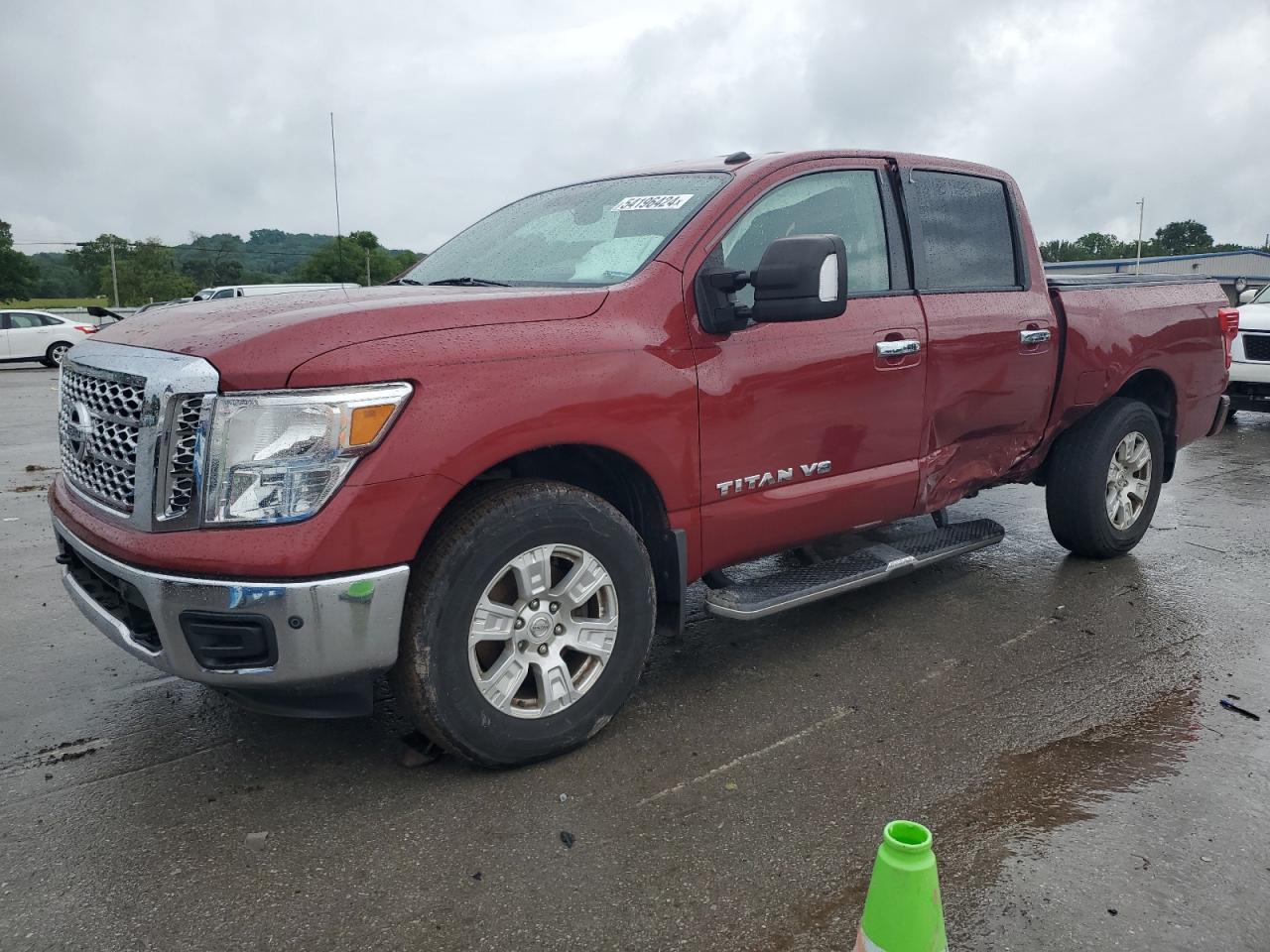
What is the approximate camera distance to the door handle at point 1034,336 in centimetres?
453

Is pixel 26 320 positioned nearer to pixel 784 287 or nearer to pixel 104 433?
pixel 104 433

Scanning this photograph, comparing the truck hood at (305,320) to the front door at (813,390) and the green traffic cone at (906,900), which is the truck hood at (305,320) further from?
the green traffic cone at (906,900)

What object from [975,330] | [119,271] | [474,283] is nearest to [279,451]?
[474,283]

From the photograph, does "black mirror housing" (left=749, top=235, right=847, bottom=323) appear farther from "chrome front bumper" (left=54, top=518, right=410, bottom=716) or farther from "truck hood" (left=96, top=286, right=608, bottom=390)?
"chrome front bumper" (left=54, top=518, right=410, bottom=716)

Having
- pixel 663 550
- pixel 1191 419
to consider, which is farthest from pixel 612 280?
pixel 1191 419

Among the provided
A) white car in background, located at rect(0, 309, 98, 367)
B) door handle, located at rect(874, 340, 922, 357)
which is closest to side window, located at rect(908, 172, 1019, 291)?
door handle, located at rect(874, 340, 922, 357)

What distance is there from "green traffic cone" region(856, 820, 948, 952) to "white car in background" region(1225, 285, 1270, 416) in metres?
10.1

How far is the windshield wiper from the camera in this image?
12.1 ft

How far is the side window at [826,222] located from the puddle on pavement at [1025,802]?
182 centimetres

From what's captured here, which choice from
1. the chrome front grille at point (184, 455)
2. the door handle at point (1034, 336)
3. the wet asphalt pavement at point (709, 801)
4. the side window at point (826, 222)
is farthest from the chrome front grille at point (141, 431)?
the door handle at point (1034, 336)

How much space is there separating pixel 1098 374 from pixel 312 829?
418 cm

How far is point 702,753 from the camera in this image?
3.21 m

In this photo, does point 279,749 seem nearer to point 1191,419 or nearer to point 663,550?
point 663,550

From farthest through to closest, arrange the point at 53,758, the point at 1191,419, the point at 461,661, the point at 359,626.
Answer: the point at 1191,419, the point at 53,758, the point at 461,661, the point at 359,626
